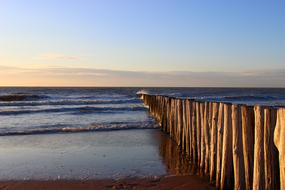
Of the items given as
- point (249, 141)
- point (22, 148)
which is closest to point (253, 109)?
point (249, 141)

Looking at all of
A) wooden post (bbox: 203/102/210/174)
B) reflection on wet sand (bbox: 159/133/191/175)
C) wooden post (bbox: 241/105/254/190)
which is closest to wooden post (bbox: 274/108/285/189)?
wooden post (bbox: 241/105/254/190)

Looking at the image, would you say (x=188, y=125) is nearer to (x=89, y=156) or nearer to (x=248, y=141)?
(x=89, y=156)

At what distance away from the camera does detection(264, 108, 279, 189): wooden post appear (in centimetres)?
465

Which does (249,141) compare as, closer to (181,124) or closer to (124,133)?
(181,124)

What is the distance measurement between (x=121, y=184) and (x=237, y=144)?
2.53 metres

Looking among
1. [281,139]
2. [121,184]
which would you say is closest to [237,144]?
[281,139]

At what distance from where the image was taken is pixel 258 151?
493 centimetres

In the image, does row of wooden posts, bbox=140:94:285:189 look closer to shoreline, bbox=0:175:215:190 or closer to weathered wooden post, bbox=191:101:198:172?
weathered wooden post, bbox=191:101:198:172

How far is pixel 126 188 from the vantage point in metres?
6.94

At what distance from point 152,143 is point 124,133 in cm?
282

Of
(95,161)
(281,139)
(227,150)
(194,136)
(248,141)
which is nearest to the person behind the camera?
(281,139)

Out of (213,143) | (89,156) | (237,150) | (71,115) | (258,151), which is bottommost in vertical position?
(71,115)

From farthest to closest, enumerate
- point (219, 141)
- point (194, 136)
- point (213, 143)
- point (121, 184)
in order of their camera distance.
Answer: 1. point (194, 136)
2. point (121, 184)
3. point (213, 143)
4. point (219, 141)

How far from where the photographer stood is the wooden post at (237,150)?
18.1 ft
